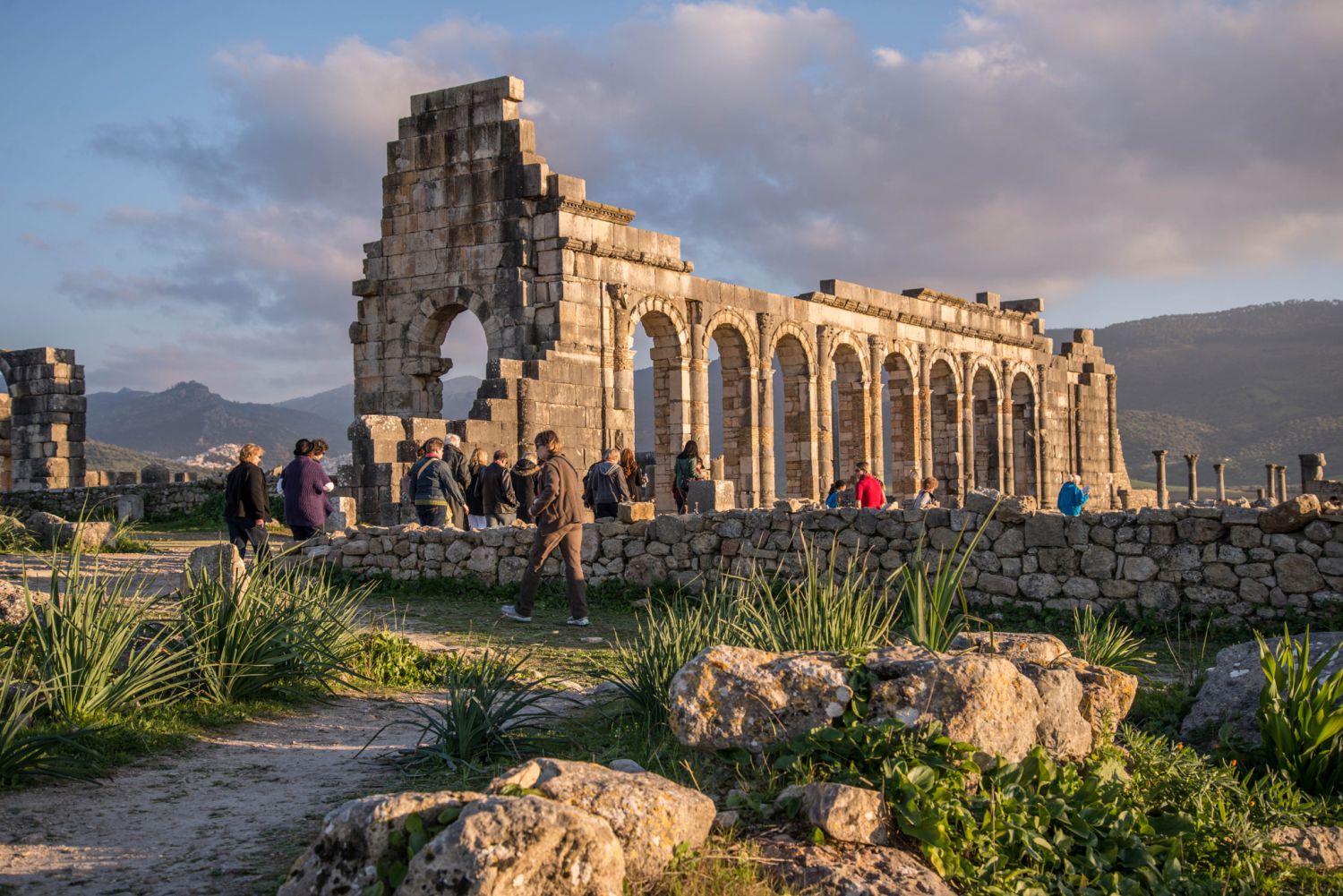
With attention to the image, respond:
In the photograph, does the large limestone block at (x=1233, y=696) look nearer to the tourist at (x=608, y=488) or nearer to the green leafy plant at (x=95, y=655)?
the green leafy plant at (x=95, y=655)

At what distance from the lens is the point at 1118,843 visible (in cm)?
534

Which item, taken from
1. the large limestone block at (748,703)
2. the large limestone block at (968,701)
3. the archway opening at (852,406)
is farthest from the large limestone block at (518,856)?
the archway opening at (852,406)

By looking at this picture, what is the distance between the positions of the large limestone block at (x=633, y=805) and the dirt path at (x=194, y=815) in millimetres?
1101

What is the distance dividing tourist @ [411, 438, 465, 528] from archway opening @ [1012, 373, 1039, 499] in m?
22.6

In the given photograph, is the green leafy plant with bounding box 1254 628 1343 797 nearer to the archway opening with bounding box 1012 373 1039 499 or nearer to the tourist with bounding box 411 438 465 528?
the tourist with bounding box 411 438 465 528

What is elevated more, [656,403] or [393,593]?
[656,403]

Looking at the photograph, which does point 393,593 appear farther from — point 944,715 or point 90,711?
point 944,715

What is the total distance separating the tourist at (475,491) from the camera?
15.8 m

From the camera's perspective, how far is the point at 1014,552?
11.7 metres

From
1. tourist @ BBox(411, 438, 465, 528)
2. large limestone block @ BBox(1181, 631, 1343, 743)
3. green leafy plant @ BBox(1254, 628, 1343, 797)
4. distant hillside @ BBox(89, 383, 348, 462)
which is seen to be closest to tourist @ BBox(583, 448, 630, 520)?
tourist @ BBox(411, 438, 465, 528)

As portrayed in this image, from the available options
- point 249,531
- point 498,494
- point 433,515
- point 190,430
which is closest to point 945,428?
point 498,494

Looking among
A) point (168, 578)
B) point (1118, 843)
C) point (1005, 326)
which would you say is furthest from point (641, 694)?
point (1005, 326)

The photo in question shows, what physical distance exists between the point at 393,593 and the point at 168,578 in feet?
7.63

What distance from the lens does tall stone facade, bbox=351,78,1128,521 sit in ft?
60.8
